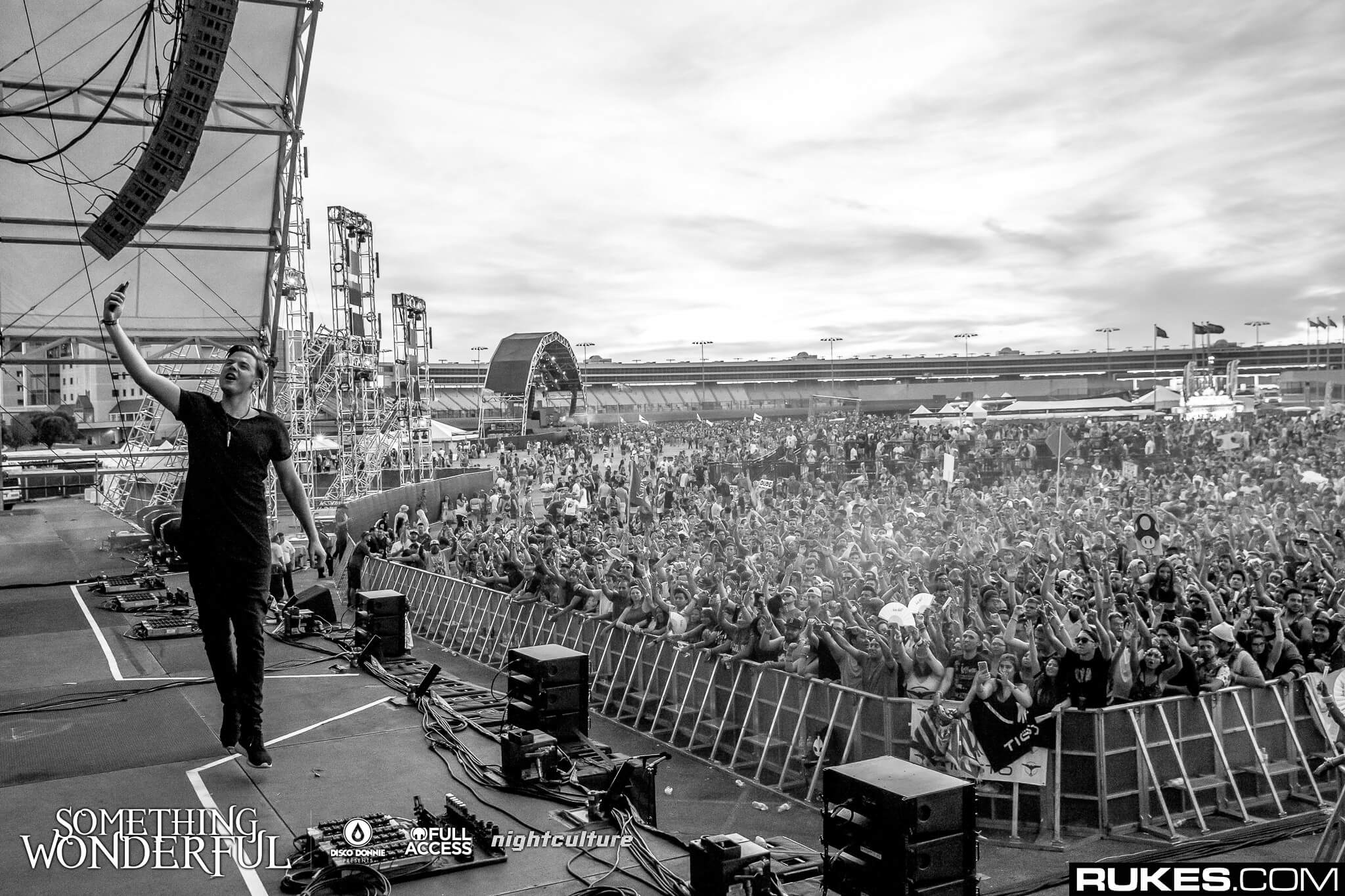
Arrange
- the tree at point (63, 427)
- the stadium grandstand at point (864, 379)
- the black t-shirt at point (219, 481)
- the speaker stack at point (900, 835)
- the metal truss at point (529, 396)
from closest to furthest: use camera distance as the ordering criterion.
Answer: the speaker stack at point (900, 835) → the black t-shirt at point (219, 481) → the tree at point (63, 427) → the metal truss at point (529, 396) → the stadium grandstand at point (864, 379)

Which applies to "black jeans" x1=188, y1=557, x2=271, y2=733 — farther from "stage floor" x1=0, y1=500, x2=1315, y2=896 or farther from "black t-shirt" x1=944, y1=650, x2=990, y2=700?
"black t-shirt" x1=944, y1=650, x2=990, y2=700

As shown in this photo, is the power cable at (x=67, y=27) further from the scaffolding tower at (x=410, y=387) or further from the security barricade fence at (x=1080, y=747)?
the scaffolding tower at (x=410, y=387)

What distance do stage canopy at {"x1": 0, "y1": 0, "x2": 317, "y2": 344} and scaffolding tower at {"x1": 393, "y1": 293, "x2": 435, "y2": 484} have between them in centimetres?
2080

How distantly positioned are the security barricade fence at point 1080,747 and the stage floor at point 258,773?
1.02 feet

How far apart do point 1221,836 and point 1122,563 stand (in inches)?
316

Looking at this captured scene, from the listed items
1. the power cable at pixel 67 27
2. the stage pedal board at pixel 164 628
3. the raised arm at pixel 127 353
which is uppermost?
the power cable at pixel 67 27

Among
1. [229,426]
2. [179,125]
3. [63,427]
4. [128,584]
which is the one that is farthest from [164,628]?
[63,427]

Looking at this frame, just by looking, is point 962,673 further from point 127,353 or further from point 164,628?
point 164,628

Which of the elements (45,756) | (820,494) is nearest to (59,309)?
(45,756)

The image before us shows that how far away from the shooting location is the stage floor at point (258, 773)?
3.90 meters

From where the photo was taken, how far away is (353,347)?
1378 inches

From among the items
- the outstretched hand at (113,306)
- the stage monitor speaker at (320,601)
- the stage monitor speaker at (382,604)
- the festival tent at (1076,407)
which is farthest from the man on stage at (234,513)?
the festival tent at (1076,407)

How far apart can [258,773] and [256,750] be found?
0.11 m

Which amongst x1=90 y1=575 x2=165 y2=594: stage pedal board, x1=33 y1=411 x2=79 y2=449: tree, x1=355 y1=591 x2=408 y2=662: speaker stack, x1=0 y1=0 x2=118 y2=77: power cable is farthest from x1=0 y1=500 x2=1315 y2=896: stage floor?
x1=33 y1=411 x2=79 y2=449: tree
